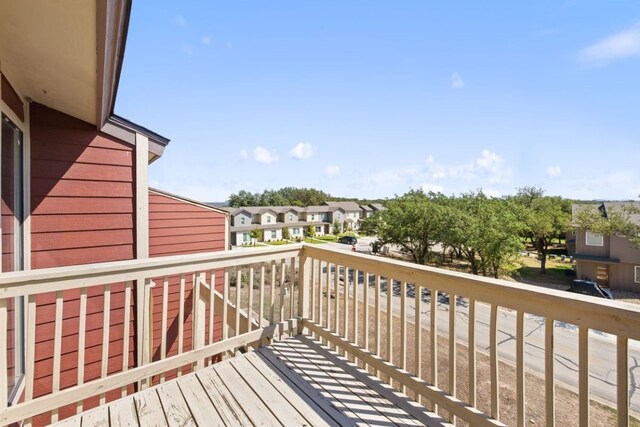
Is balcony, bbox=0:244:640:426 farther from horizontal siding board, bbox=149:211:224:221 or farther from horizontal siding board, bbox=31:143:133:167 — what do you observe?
horizontal siding board, bbox=31:143:133:167

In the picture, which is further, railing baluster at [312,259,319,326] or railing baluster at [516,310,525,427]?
railing baluster at [312,259,319,326]

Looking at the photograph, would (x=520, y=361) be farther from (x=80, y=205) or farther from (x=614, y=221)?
(x=614, y=221)

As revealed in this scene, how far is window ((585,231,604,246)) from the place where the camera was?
15.8 meters

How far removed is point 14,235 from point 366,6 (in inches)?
307

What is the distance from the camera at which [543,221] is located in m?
20.8

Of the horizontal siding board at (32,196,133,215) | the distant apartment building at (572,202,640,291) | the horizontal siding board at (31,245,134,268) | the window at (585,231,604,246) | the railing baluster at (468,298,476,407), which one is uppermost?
the horizontal siding board at (32,196,133,215)

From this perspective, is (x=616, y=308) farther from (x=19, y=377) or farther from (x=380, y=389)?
(x=19, y=377)

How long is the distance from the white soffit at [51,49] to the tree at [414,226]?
15599mm

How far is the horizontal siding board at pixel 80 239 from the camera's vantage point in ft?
8.75

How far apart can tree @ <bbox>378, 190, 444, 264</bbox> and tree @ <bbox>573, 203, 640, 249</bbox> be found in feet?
26.0

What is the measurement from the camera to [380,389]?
6.64ft

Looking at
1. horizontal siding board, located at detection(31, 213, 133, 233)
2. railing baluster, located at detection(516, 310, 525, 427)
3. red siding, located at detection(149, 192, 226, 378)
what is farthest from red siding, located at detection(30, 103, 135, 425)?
railing baluster, located at detection(516, 310, 525, 427)

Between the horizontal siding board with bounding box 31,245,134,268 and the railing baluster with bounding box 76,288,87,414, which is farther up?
the horizontal siding board with bounding box 31,245,134,268

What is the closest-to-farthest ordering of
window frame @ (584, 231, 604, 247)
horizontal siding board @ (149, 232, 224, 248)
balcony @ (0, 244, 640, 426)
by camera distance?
balcony @ (0, 244, 640, 426)
horizontal siding board @ (149, 232, 224, 248)
window frame @ (584, 231, 604, 247)
